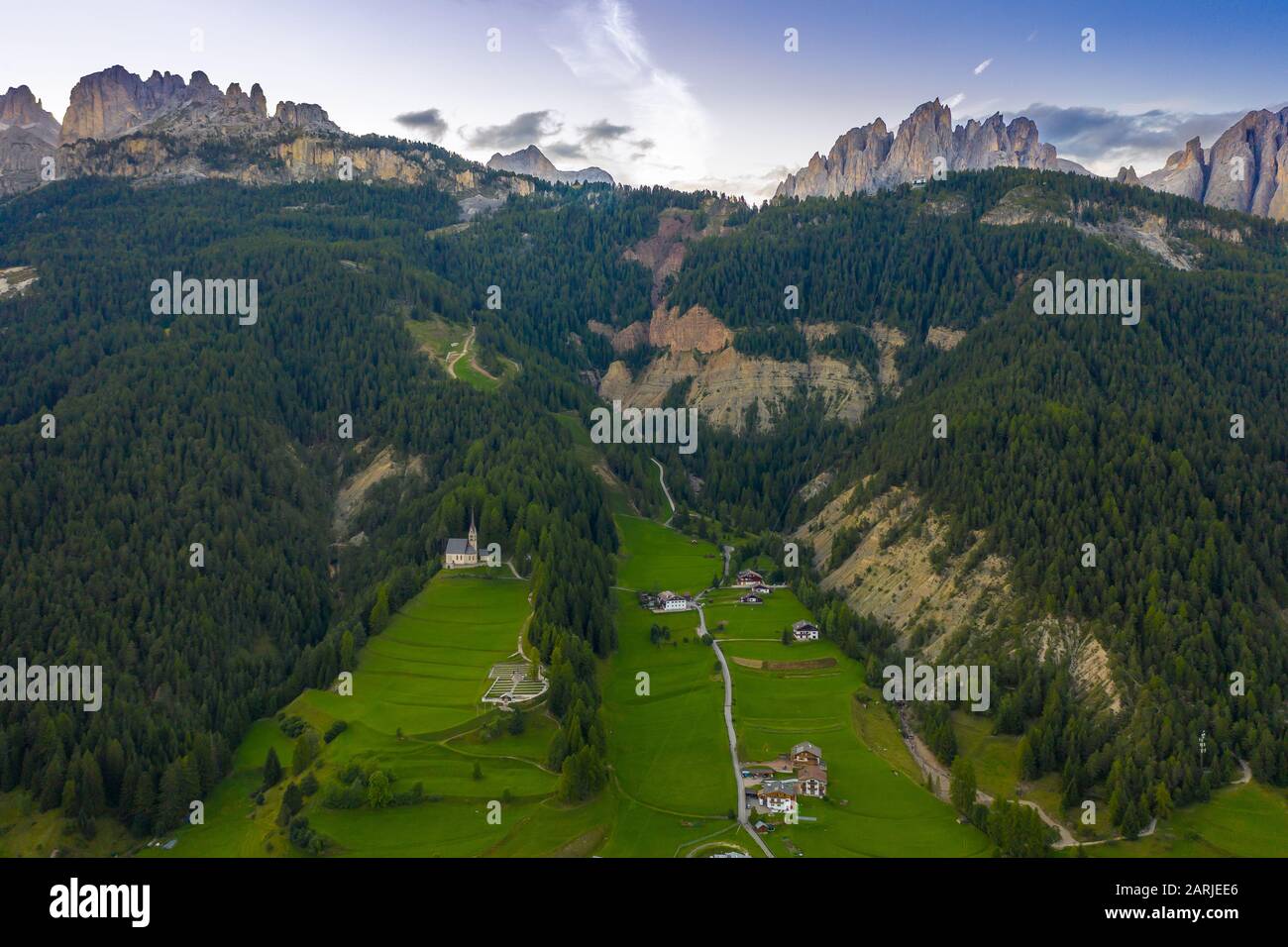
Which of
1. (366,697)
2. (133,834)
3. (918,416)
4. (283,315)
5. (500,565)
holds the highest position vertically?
(283,315)

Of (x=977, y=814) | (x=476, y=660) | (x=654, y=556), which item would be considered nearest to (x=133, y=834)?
(x=476, y=660)

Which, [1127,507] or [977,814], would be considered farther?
[1127,507]

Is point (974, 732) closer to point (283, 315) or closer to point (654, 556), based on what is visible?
point (654, 556)

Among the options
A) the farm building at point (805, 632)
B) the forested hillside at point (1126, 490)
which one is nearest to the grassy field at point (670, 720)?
the farm building at point (805, 632)

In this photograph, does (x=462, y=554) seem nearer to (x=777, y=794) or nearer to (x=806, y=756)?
(x=806, y=756)

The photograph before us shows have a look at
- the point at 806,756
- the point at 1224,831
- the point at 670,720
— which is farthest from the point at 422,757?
the point at 1224,831

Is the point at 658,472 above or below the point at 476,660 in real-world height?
above

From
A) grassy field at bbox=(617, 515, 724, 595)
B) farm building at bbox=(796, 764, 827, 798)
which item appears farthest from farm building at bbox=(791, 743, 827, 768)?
grassy field at bbox=(617, 515, 724, 595)

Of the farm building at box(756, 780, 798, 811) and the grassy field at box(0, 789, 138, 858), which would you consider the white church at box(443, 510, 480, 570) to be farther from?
the farm building at box(756, 780, 798, 811)
